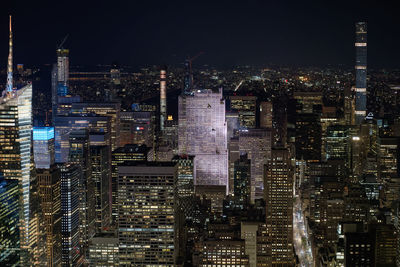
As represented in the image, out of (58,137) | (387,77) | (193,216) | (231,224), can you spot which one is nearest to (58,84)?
(58,137)

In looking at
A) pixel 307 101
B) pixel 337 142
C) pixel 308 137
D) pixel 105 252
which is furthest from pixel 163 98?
pixel 105 252

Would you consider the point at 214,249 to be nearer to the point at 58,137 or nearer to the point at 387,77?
the point at 387,77

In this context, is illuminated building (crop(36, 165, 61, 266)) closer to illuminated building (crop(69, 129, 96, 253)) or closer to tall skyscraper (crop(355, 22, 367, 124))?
illuminated building (crop(69, 129, 96, 253))

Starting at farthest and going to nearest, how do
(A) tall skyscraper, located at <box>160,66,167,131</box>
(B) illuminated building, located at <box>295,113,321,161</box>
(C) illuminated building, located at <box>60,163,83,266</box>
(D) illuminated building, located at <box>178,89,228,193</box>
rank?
(D) illuminated building, located at <box>178,89,228,193</box>, (B) illuminated building, located at <box>295,113,321,161</box>, (A) tall skyscraper, located at <box>160,66,167,131</box>, (C) illuminated building, located at <box>60,163,83,266</box>

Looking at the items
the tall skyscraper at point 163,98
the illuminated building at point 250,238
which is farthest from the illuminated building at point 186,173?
the illuminated building at point 250,238

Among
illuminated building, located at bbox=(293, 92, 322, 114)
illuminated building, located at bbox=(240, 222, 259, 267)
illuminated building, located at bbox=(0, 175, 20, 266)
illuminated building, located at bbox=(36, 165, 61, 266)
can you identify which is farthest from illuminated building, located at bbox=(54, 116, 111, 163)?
illuminated building, located at bbox=(0, 175, 20, 266)

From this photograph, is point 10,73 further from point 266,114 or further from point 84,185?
point 266,114

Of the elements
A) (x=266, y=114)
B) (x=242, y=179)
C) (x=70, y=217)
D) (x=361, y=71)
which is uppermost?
(x=361, y=71)
